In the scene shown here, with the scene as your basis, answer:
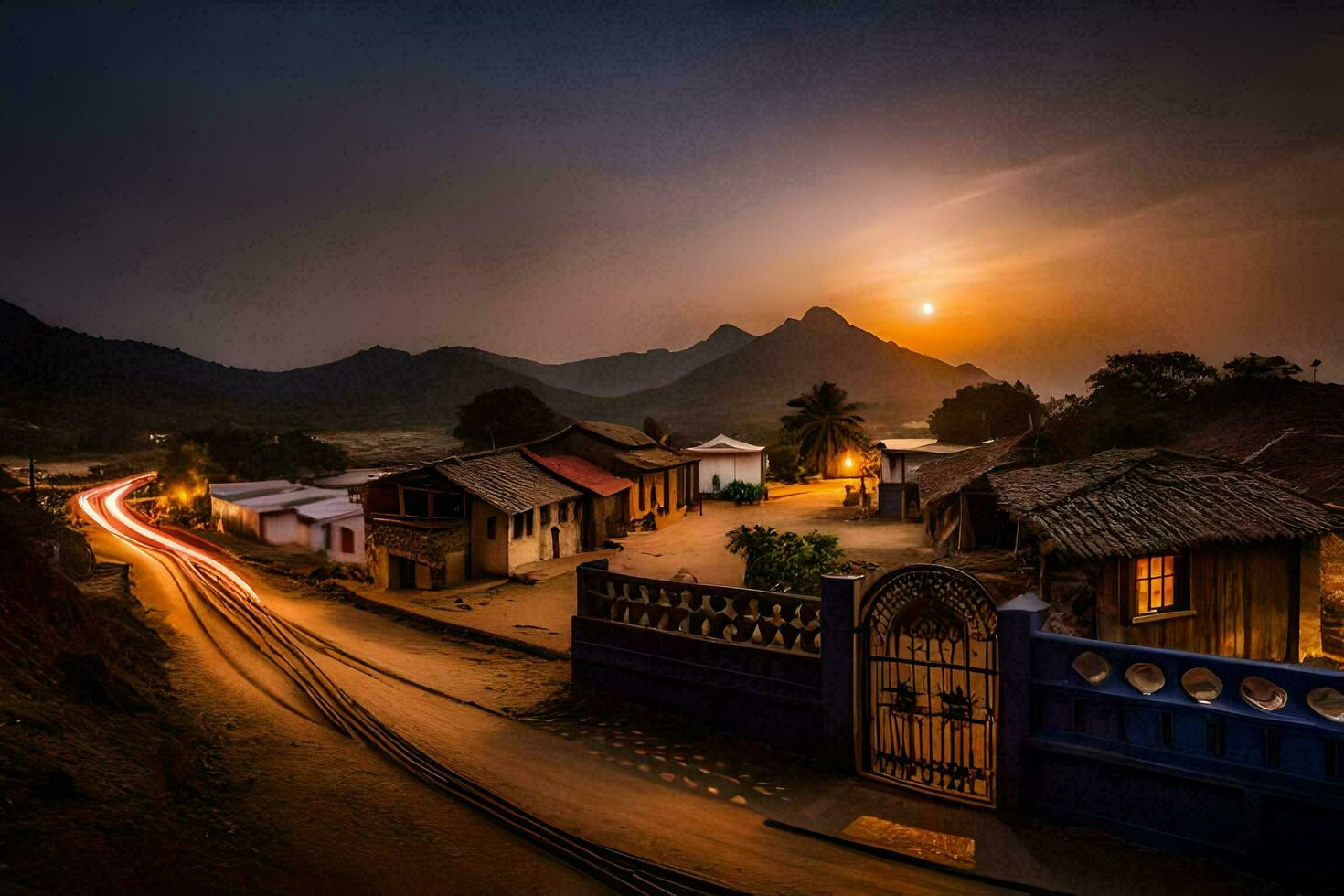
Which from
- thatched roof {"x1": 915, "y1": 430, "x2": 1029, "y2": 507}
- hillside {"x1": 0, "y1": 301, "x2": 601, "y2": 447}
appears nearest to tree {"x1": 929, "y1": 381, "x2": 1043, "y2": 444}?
thatched roof {"x1": 915, "y1": 430, "x2": 1029, "y2": 507}

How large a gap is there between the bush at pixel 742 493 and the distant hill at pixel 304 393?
57581 millimetres

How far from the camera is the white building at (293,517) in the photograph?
113ft

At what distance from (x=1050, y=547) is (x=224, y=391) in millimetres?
147570

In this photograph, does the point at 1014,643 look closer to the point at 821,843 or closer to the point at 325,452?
the point at 821,843

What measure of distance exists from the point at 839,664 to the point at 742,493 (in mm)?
35810

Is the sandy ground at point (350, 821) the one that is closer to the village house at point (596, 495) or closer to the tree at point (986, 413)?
the village house at point (596, 495)

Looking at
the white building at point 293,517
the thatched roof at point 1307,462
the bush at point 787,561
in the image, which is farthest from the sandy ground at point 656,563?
the thatched roof at point 1307,462

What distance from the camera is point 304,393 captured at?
494 ft

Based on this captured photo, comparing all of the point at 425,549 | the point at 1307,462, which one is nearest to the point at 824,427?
the point at 1307,462

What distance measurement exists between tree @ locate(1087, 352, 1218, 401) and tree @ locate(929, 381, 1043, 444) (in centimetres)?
1595

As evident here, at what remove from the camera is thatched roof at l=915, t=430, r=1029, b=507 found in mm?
21031

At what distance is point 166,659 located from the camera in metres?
11.3

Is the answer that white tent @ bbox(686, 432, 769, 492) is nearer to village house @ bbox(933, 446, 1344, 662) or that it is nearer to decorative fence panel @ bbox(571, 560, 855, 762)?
village house @ bbox(933, 446, 1344, 662)

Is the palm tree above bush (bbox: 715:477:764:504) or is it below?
above
